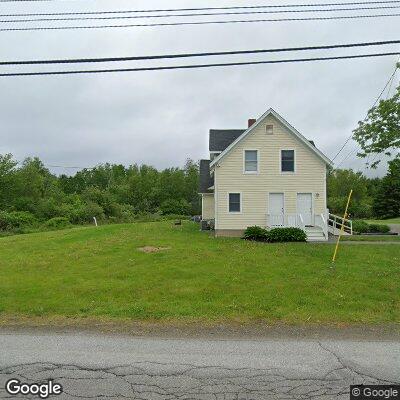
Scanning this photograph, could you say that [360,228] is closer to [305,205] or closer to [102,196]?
[305,205]

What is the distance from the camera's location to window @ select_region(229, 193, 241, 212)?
82.9ft

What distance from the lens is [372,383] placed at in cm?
532

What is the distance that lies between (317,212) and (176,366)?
807 inches

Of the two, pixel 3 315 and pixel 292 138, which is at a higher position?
pixel 292 138

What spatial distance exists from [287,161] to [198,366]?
67.8ft

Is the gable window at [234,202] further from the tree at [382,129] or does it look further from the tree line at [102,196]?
the tree line at [102,196]

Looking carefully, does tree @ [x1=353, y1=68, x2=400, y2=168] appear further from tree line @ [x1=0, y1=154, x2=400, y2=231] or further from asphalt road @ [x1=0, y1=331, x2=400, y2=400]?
asphalt road @ [x1=0, y1=331, x2=400, y2=400]

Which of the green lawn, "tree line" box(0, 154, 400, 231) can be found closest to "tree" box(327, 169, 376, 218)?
"tree line" box(0, 154, 400, 231)

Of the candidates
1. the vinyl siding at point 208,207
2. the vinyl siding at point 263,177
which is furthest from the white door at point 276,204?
the vinyl siding at point 208,207

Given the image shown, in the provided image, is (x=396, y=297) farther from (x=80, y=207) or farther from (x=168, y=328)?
(x=80, y=207)

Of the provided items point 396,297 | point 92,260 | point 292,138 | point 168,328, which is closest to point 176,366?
point 168,328

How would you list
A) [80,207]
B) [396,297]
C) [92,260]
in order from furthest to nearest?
[80,207]
[92,260]
[396,297]

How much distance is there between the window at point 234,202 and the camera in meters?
25.3

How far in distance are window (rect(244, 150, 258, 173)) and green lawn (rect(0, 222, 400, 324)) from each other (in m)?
6.97
